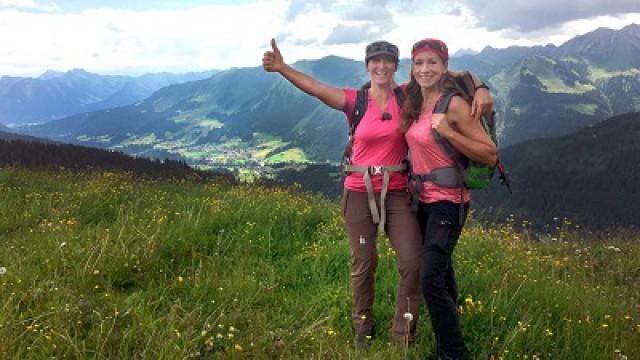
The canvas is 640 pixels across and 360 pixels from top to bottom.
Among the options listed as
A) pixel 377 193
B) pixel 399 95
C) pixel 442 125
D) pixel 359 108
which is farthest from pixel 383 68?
pixel 377 193

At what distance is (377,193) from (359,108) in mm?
841

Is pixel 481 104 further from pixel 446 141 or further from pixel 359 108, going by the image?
A: pixel 359 108

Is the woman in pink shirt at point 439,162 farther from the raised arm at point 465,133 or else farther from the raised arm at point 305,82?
the raised arm at point 305,82

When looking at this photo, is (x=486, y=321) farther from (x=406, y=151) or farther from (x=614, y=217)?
(x=614, y=217)

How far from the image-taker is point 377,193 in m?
4.76

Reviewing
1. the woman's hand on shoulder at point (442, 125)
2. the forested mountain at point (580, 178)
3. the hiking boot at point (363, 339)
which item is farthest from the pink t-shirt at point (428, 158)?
the forested mountain at point (580, 178)

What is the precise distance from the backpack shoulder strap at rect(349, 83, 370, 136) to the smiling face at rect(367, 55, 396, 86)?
209mm

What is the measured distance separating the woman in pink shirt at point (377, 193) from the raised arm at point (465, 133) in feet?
1.87

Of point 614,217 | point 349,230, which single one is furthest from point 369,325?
point 614,217

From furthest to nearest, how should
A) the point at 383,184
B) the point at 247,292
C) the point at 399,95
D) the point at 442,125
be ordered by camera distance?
the point at 247,292, the point at 399,95, the point at 383,184, the point at 442,125

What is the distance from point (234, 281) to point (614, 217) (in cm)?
16181

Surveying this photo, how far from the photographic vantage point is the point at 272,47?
5.21 metres

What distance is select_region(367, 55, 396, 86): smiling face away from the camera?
4.70m

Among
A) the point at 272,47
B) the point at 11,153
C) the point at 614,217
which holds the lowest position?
the point at 614,217
